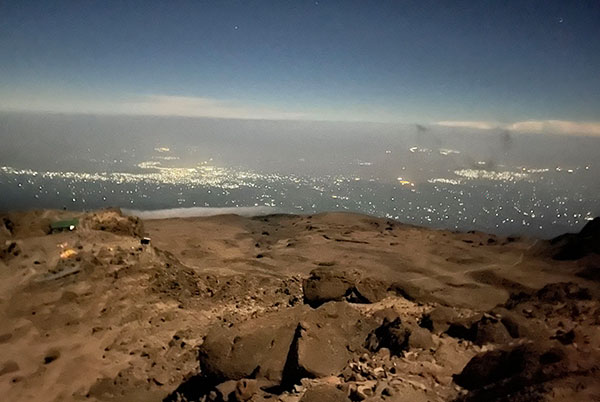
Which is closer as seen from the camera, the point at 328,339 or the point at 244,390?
the point at 244,390

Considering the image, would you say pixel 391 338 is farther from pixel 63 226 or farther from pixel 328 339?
pixel 63 226

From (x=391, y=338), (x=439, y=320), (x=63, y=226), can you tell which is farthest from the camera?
(x=63, y=226)

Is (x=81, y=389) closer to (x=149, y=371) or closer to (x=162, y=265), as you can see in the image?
(x=149, y=371)

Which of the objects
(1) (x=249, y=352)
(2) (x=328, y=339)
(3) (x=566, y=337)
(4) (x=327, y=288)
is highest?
(3) (x=566, y=337)

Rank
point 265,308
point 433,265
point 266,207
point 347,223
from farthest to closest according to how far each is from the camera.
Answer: point 266,207
point 347,223
point 433,265
point 265,308

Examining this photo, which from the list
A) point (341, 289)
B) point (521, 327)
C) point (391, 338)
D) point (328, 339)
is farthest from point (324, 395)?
point (341, 289)

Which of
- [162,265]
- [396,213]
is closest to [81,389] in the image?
[162,265]

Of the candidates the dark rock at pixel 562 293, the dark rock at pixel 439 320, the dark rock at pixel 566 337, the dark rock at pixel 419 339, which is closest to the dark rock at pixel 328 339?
the dark rock at pixel 419 339

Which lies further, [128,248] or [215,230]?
[215,230]
